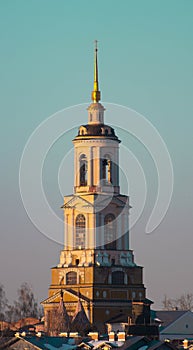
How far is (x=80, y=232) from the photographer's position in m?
121

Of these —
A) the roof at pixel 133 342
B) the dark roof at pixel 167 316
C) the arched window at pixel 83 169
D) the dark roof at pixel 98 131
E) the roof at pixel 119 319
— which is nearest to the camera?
the roof at pixel 133 342

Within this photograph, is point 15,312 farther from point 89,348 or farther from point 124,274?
point 89,348

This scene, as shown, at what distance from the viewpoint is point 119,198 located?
12162 centimetres

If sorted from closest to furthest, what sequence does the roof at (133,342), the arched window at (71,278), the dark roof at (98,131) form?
the roof at (133,342) → the arched window at (71,278) → the dark roof at (98,131)

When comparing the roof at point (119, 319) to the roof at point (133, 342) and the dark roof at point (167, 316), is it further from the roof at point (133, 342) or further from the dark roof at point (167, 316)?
the roof at point (133, 342)

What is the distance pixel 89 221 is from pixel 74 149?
5494 mm

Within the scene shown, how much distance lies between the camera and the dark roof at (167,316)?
125m

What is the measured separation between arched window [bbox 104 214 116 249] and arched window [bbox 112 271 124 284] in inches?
78.3

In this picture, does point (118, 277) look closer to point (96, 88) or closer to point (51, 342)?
point (96, 88)

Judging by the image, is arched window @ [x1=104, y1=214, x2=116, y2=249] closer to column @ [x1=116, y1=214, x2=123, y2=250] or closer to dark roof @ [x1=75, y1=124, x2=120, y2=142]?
column @ [x1=116, y1=214, x2=123, y2=250]

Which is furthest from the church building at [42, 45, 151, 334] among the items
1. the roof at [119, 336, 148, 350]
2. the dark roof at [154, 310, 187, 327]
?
the roof at [119, 336, 148, 350]

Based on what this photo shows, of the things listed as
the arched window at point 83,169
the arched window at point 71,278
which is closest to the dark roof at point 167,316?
Answer: the arched window at point 71,278

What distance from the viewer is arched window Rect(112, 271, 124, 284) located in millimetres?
120000

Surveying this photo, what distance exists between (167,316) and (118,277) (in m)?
8.24
